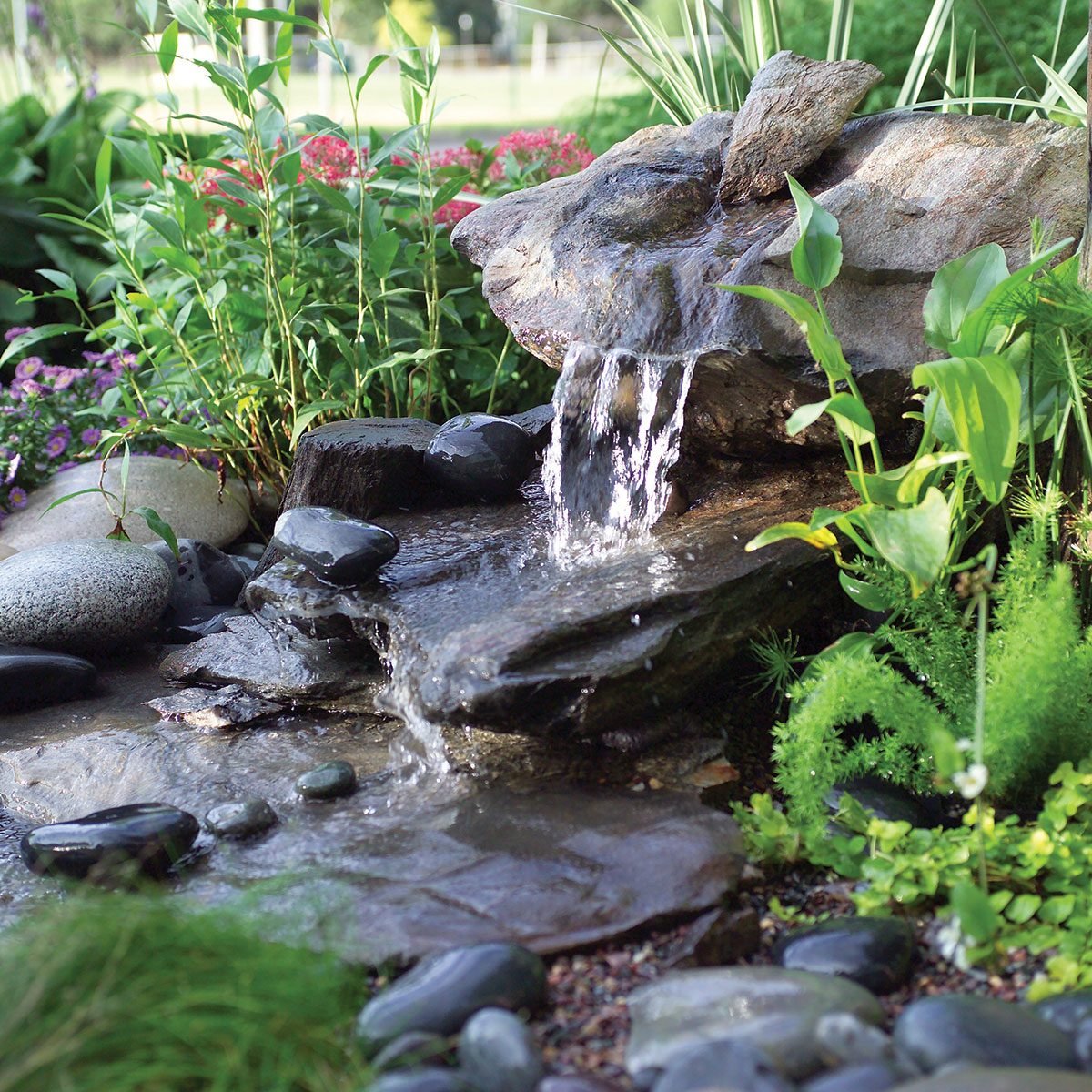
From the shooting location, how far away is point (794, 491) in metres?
3.31

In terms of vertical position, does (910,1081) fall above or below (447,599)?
below

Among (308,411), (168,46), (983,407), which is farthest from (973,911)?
(168,46)

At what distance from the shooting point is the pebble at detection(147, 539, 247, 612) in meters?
4.20

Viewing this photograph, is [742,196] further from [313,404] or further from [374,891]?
[374,891]

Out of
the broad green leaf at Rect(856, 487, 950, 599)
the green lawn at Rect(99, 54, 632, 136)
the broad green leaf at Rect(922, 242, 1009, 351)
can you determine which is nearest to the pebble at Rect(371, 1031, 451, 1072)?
the broad green leaf at Rect(856, 487, 950, 599)

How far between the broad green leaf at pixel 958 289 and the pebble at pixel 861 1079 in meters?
1.64

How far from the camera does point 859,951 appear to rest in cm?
208

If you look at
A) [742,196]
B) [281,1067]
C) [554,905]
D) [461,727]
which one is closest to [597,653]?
[461,727]

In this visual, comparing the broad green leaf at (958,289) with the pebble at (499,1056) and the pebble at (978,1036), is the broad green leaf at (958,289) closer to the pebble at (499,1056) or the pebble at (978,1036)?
the pebble at (978,1036)

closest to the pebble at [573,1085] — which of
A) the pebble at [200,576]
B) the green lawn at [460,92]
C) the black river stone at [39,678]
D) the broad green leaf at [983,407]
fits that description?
the broad green leaf at [983,407]

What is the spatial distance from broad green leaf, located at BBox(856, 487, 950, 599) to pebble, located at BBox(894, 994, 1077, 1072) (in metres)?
0.93

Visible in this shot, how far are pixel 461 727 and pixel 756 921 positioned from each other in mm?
918

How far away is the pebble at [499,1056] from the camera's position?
5.83 feet

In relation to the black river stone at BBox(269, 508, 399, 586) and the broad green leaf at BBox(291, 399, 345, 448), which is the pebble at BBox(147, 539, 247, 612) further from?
the black river stone at BBox(269, 508, 399, 586)
